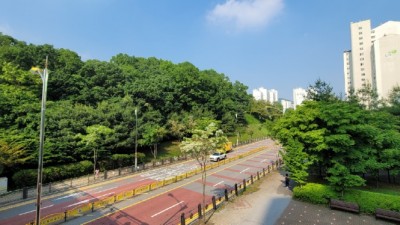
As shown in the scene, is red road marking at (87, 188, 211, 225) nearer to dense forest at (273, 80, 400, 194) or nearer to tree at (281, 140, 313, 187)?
tree at (281, 140, 313, 187)

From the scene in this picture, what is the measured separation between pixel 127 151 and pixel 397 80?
88081 millimetres

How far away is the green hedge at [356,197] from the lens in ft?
51.0

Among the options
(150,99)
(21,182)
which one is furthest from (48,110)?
(150,99)

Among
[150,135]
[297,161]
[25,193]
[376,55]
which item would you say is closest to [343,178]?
[297,161]

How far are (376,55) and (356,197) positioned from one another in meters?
88.4

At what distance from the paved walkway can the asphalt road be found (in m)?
2.59

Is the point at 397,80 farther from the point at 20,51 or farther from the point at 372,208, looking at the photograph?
the point at 20,51

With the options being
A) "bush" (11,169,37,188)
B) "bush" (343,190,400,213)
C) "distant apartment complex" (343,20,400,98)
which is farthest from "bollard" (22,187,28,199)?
"distant apartment complex" (343,20,400,98)

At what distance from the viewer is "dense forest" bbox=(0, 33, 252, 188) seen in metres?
26.8

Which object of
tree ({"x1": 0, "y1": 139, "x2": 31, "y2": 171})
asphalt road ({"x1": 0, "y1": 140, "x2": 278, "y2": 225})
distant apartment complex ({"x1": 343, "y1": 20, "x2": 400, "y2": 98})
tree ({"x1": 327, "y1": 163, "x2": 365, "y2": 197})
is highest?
distant apartment complex ({"x1": 343, "y1": 20, "x2": 400, "y2": 98})

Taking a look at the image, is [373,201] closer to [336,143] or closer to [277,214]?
[336,143]

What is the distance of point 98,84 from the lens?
150 ft

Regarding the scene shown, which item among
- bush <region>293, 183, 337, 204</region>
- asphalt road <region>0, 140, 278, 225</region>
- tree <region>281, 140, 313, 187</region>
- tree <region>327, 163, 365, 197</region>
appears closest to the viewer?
asphalt road <region>0, 140, 278, 225</region>

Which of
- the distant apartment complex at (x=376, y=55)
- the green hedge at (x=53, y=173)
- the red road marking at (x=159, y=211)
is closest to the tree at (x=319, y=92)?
the red road marking at (x=159, y=211)
